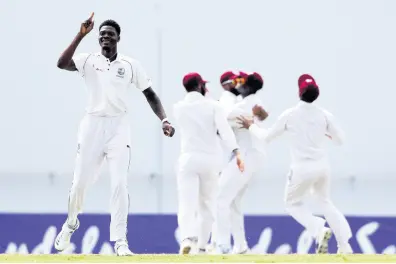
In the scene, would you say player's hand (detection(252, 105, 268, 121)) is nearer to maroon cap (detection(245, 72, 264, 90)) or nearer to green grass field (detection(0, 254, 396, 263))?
maroon cap (detection(245, 72, 264, 90))

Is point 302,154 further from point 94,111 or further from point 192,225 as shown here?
point 94,111

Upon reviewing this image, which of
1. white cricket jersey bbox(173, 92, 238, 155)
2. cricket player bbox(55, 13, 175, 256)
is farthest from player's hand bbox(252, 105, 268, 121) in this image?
cricket player bbox(55, 13, 175, 256)

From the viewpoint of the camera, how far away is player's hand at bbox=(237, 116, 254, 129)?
52.8ft

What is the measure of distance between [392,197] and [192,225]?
1061 cm

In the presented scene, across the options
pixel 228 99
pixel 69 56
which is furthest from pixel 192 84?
pixel 69 56

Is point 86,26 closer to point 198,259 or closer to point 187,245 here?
point 198,259

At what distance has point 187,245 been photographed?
50.5ft

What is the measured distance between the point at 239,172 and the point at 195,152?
779 mm

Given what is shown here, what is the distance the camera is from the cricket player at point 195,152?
1555 cm

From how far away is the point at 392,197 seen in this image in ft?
84.0

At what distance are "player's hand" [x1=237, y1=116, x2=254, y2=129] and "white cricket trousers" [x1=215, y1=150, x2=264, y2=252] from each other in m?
0.41

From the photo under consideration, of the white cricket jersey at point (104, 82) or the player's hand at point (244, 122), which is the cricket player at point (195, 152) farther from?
the white cricket jersey at point (104, 82)

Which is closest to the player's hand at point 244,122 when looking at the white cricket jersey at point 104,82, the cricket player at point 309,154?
the cricket player at point 309,154

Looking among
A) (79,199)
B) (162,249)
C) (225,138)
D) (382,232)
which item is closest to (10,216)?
(162,249)
